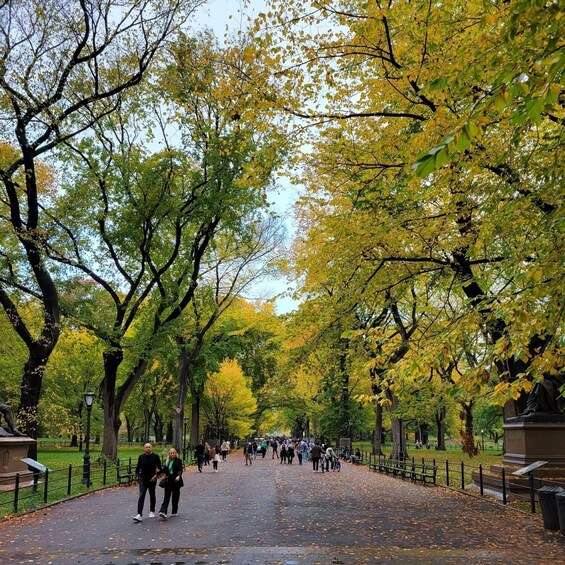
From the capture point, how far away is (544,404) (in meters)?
15.6

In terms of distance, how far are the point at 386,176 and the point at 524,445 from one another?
824 cm

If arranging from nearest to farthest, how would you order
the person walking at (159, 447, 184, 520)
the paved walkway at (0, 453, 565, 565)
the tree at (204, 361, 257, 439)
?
1. the paved walkway at (0, 453, 565, 565)
2. the person walking at (159, 447, 184, 520)
3. the tree at (204, 361, 257, 439)

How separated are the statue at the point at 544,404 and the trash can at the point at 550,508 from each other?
16.1 feet

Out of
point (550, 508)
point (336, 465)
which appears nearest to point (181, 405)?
point (336, 465)

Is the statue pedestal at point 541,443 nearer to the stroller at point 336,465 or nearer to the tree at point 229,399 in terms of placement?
the stroller at point 336,465

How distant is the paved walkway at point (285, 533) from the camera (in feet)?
27.2

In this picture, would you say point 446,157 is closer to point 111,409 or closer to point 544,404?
point 544,404

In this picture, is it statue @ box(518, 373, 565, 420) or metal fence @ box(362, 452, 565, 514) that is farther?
statue @ box(518, 373, 565, 420)

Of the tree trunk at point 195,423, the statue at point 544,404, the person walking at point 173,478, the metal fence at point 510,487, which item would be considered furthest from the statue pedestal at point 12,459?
the tree trunk at point 195,423

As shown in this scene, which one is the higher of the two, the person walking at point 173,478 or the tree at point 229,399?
the tree at point 229,399

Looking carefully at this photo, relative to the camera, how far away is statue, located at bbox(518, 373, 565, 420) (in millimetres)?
15328

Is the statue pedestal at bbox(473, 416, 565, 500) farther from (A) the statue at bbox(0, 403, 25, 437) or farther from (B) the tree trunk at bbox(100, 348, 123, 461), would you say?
(B) the tree trunk at bbox(100, 348, 123, 461)

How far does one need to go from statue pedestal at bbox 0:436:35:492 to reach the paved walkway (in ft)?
8.15

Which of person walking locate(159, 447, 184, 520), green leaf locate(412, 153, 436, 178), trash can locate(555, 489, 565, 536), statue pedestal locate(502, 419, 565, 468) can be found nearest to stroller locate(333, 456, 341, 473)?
statue pedestal locate(502, 419, 565, 468)
